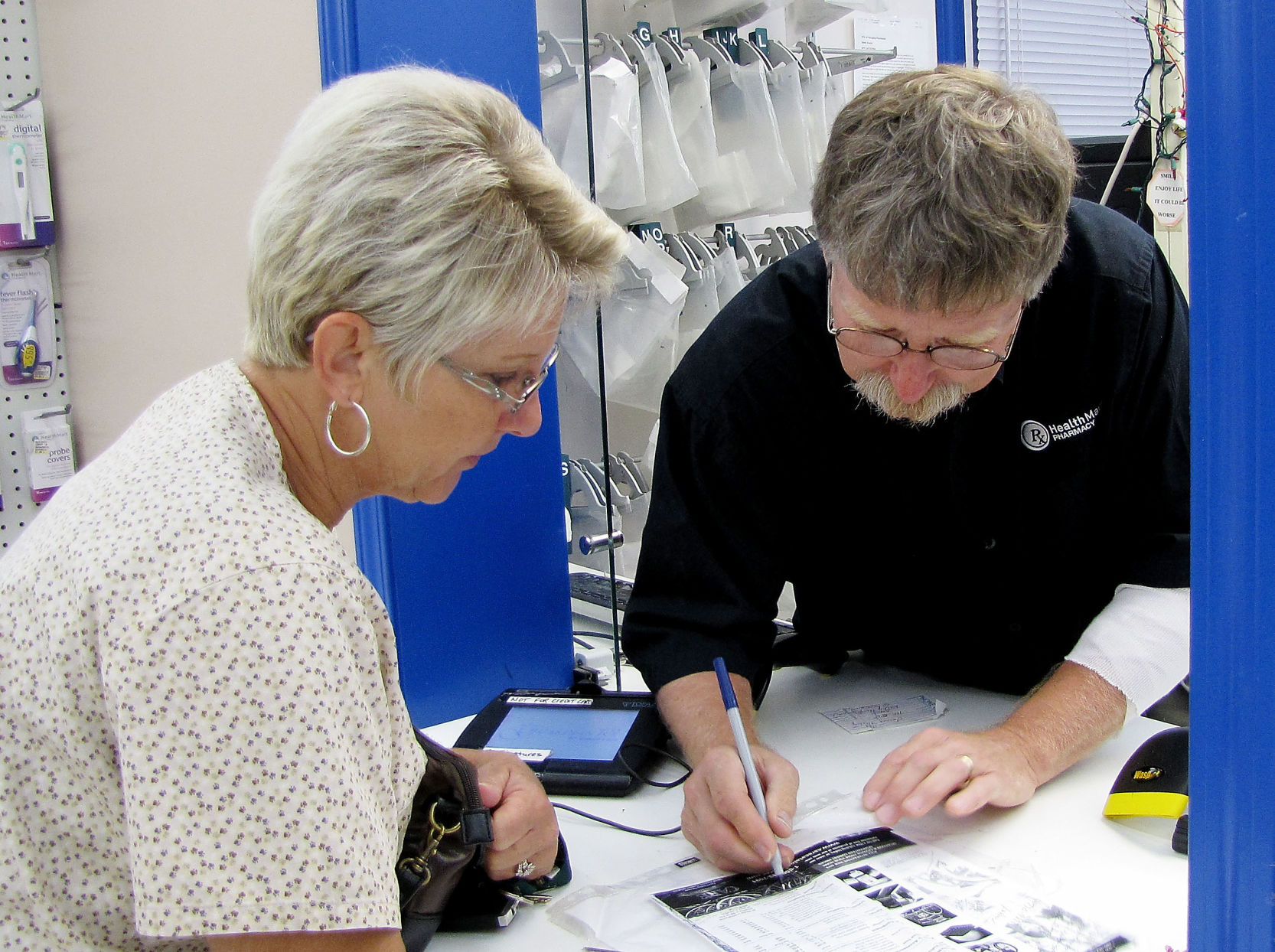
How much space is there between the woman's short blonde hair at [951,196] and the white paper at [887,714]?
54 cm

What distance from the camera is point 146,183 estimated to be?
210 cm

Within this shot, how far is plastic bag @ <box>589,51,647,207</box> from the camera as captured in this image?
1.96 m

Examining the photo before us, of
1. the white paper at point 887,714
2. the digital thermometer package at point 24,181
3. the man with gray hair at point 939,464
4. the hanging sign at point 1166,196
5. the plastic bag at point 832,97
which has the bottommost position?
the white paper at point 887,714

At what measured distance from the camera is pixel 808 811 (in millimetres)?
1090

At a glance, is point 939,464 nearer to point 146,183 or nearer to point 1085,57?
point 146,183

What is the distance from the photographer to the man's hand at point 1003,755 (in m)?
1.04

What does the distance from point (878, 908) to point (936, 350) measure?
585mm

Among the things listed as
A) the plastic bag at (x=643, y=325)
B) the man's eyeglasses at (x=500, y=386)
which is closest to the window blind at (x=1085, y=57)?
the plastic bag at (x=643, y=325)

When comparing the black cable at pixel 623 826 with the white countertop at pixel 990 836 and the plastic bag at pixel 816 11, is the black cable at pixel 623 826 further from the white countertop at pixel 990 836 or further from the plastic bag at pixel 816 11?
the plastic bag at pixel 816 11

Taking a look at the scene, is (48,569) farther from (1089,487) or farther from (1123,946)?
(1089,487)

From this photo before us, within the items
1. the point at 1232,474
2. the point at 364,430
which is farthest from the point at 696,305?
the point at 1232,474

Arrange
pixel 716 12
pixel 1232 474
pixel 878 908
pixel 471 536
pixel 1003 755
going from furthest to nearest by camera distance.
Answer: pixel 716 12, pixel 471 536, pixel 1003 755, pixel 878 908, pixel 1232 474

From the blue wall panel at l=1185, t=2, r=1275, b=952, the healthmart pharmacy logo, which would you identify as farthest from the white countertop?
the blue wall panel at l=1185, t=2, r=1275, b=952

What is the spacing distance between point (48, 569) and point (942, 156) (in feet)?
2.90
